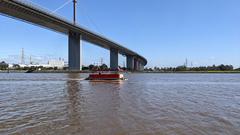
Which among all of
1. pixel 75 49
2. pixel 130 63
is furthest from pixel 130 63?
pixel 75 49

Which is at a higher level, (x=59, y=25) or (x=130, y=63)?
(x=59, y=25)

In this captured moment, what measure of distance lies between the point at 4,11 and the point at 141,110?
60.4 m

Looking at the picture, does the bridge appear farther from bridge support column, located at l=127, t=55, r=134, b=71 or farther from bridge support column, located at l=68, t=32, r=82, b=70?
bridge support column, located at l=127, t=55, r=134, b=71

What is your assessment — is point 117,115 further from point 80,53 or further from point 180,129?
point 80,53

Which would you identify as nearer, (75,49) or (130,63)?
(75,49)

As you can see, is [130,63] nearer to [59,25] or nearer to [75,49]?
[75,49]

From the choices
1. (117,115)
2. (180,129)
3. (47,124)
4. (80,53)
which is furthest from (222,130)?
(80,53)

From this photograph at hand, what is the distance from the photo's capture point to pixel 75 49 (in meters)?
86.8

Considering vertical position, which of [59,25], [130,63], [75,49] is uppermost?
[59,25]

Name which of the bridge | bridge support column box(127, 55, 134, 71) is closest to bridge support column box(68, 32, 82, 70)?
the bridge

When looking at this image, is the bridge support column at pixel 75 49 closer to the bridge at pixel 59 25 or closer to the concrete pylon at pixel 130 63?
the bridge at pixel 59 25

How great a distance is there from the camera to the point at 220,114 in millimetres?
10805

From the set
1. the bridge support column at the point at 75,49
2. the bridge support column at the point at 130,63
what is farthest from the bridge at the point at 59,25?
the bridge support column at the point at 130,63

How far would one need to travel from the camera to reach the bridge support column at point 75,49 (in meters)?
86.1
